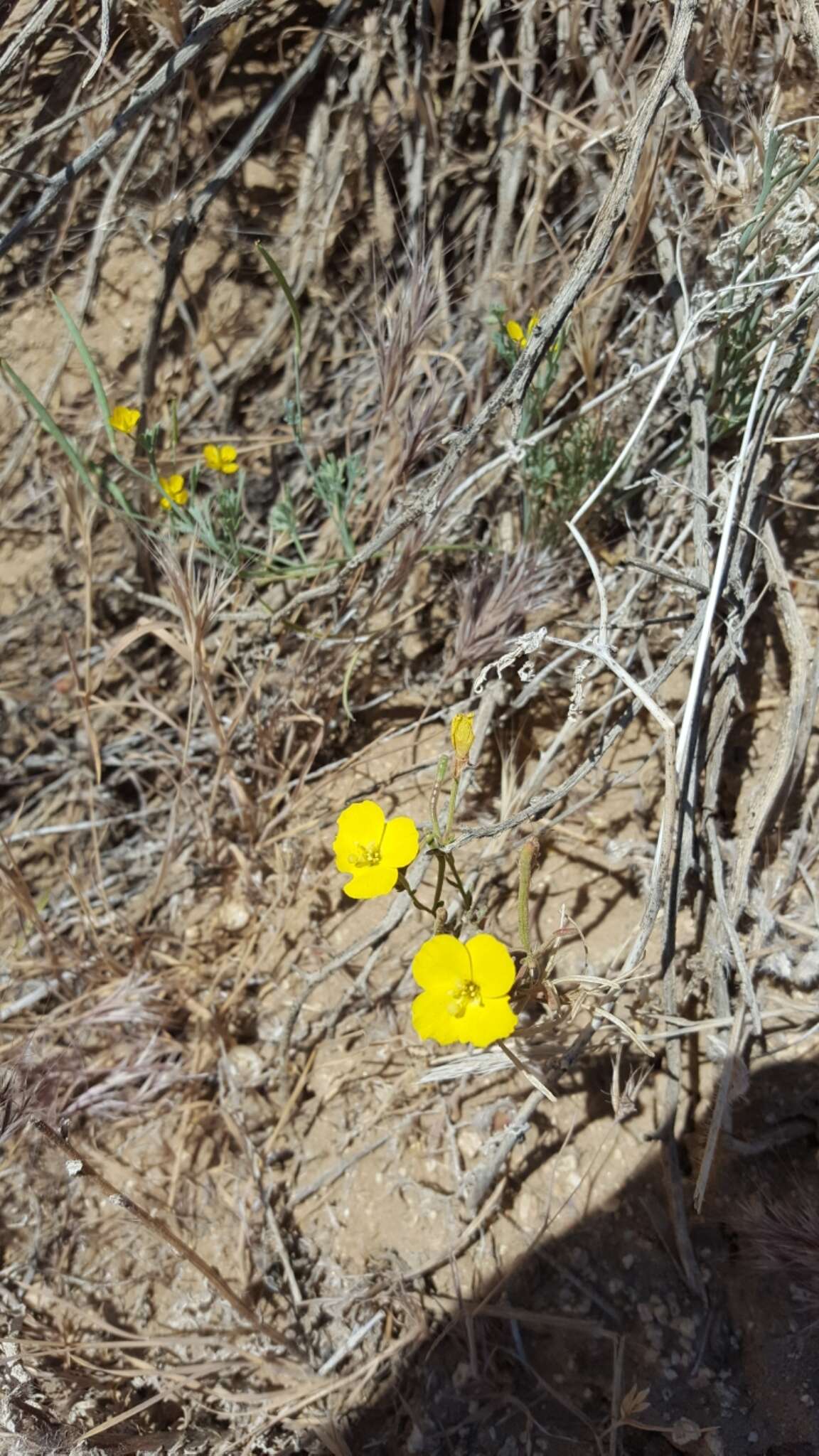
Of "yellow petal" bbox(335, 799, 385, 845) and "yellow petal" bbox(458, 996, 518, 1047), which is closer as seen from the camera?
"yellow petal" bbox(458, 996, 518, 1047)

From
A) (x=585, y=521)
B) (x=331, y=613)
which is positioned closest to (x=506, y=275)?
(x=585, y=521)

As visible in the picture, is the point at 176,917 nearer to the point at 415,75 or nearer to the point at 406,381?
the point at 406,381

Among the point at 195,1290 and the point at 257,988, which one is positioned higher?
the point at 257,988

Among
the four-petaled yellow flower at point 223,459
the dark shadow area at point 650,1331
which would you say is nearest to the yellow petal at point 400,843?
the dark shadow area at point 650,1331

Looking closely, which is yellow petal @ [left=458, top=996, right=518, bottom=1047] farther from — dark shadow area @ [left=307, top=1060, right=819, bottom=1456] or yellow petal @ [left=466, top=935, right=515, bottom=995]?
dark shadow area @ [left=307, top=1060, right=819, bottom=1456]

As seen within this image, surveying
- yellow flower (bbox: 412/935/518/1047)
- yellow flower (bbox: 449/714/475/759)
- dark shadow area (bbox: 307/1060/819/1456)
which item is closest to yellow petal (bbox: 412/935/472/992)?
yellow flower (bbox: 412/935/518/1047)

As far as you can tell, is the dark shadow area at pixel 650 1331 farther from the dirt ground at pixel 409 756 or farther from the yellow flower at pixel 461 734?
the yellow flower at pixel 461 734
